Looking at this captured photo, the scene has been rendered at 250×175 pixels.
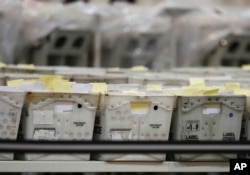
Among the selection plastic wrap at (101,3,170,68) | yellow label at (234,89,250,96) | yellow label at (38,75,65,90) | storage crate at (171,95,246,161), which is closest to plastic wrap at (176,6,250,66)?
plastic wrap at (101,3,170,68)

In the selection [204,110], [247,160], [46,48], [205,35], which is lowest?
[247,160]

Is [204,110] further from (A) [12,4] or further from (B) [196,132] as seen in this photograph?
(A) [12,4]

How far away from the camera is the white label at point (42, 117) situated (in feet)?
5.61

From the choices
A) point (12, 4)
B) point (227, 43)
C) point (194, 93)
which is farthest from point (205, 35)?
point (194, 93)

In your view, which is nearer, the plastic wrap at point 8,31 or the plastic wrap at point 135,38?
the plastic wrap at point 8,31

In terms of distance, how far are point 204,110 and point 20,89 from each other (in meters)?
0.70

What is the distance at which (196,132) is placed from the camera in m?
1.76

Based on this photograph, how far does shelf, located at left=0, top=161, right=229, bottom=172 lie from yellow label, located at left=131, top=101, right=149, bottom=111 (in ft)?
0.67

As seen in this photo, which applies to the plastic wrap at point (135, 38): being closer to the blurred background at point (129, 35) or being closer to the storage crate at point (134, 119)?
the blurred background at point (129, 35)

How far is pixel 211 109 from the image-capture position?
177 cm

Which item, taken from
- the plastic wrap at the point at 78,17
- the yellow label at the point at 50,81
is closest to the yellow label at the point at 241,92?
the yellow label at the point at 50,81

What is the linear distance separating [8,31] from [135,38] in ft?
3.65

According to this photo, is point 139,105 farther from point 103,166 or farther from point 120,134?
point 103,166

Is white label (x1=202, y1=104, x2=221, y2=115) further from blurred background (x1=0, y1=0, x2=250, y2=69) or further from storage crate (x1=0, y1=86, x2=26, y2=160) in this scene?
blurred background (x1=0, y1=0, x2=250, y2=69)
